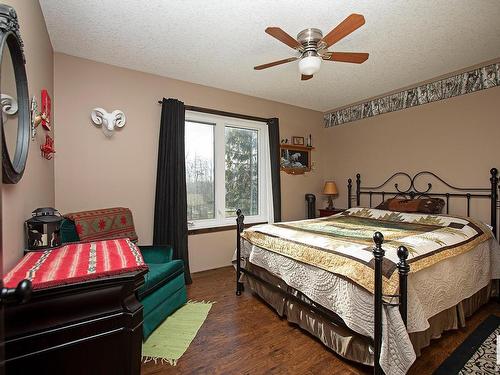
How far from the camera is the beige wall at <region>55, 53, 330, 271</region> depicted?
8.93ft

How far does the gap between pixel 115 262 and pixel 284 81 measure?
10.3ft

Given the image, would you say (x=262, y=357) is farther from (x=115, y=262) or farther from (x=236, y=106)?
(x=236, y=106)

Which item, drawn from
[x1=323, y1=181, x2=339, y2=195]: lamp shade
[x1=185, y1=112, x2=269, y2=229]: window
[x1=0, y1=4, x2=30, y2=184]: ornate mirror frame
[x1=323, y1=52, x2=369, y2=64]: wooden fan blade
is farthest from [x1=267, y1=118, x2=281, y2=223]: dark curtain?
[x1=0, y1=4, x2=30, y2=184]: ornate mirror frame

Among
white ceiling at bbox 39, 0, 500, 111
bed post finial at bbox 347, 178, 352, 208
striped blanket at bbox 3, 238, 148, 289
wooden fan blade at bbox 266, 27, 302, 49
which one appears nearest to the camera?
striped blanket at bbox 3, 238, 148, 289

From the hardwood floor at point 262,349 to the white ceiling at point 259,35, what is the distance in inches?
104

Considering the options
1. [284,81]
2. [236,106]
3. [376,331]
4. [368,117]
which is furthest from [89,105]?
[368,117]

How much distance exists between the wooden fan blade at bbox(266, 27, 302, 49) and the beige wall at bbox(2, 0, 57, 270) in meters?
1.47

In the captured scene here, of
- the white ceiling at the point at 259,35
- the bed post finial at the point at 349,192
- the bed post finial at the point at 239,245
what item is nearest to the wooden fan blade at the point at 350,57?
the white ceiling at the point at 259,35

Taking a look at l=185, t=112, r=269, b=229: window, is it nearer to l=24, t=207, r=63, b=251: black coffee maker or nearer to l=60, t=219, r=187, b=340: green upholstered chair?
l=60, t=219, r=187, b=340: green upholstered chair

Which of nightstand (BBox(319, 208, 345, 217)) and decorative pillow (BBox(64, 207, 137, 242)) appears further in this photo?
nightstand (BBox(319, 208, 345, 217))

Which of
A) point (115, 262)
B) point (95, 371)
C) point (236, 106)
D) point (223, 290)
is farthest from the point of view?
point (236, 106)

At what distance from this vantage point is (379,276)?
1.47 meters

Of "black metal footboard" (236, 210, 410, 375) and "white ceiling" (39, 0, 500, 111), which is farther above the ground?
"white ceiling" (39, 0, 500, 111)

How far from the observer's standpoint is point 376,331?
148 centimetres
